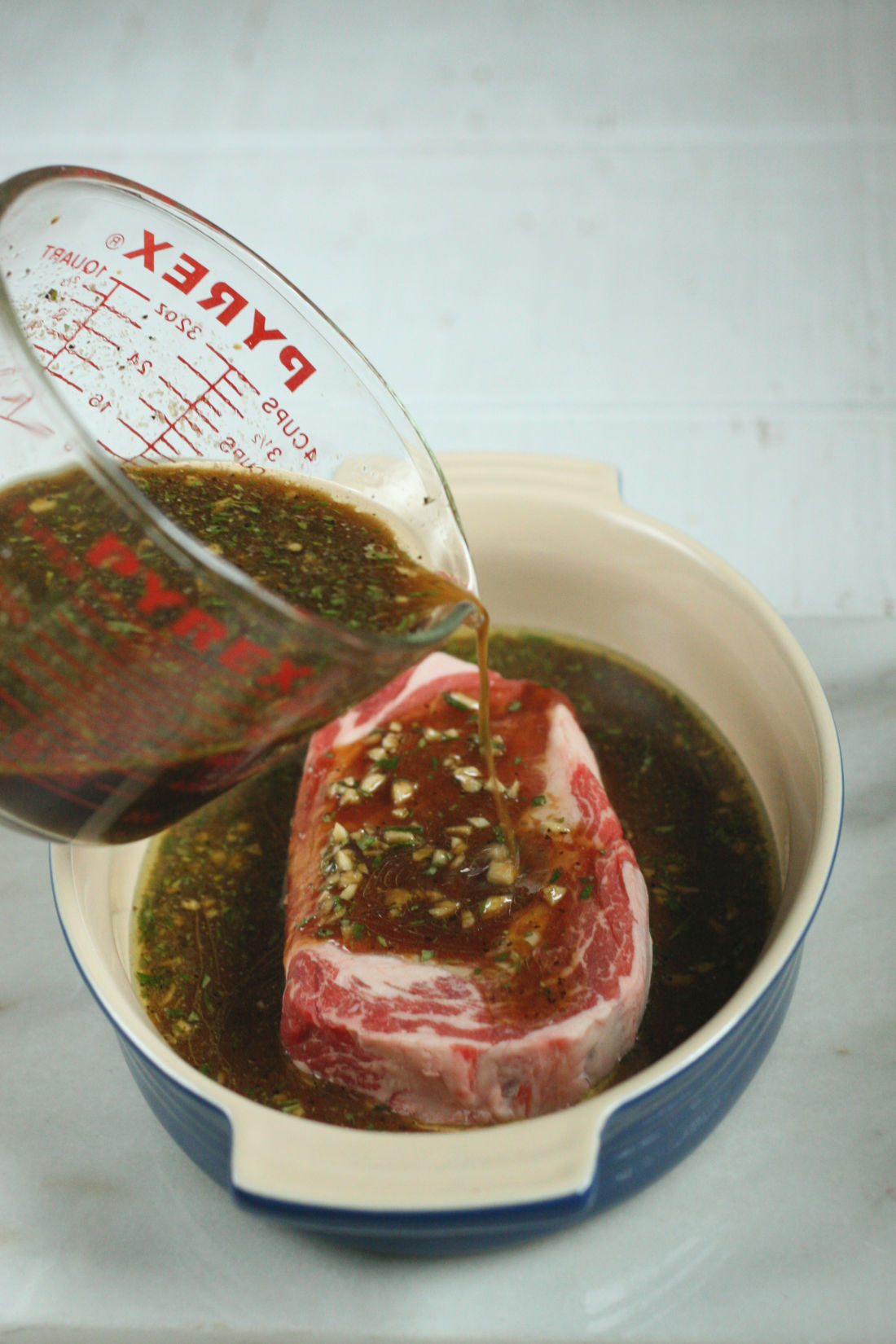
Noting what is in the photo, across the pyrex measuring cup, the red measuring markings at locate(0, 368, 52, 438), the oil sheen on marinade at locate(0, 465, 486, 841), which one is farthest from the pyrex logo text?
the red measuring markings at locate(0, 368, 52, 438)

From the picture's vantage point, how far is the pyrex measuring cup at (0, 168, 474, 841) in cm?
128

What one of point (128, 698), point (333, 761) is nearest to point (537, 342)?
point (333, 761)

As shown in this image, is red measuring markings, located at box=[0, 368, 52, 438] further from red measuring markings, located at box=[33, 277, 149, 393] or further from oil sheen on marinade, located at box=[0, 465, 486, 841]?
red measuring markings, located at box=[33, 277, 149, 393]

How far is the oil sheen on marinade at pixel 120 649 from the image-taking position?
51.3 inches

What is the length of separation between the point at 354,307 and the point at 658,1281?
3.08m

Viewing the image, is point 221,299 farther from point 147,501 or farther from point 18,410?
point 147,501

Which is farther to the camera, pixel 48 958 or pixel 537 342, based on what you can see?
pixel 537 342

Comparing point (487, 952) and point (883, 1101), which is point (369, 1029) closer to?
point (487, 952)

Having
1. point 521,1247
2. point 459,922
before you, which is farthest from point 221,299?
point 521,1247

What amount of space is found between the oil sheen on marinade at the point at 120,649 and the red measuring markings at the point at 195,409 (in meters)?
0.24

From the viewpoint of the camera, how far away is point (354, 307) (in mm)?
3982

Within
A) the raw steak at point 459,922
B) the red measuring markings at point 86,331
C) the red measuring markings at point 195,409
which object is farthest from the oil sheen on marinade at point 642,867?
the red measuring markings at point 86,331

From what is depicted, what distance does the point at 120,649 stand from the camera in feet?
4.38

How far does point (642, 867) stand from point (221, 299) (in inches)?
40.8
